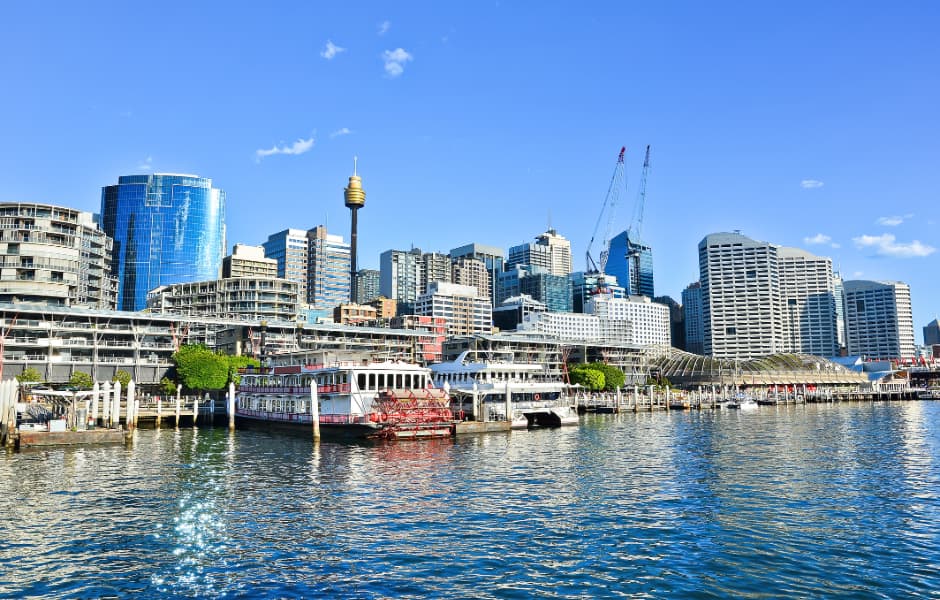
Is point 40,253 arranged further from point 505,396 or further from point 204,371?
point 505,396

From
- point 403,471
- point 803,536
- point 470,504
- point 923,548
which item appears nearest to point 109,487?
point 403,471

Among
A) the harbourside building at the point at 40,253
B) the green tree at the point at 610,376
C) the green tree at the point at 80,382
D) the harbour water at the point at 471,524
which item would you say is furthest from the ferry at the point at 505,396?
the harbourside building at the point at 40,253

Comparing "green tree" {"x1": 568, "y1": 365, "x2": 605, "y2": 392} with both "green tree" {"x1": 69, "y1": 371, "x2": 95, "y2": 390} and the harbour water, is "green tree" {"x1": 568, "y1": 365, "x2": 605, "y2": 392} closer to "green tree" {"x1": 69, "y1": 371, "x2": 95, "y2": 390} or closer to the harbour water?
the harbour water

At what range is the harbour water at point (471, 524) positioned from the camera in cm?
2509

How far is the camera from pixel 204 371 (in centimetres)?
11344

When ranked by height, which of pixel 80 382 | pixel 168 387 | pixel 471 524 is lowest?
pixel 471 524

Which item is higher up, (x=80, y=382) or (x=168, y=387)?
(x=80, y=382)

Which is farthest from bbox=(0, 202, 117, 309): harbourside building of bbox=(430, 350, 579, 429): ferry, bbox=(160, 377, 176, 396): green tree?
bbox=(430, 350, 579, 429): ferry

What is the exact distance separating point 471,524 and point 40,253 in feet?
541

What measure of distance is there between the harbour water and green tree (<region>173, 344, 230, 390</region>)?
53.5 metres

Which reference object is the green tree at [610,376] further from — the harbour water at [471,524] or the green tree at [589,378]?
the harbour water at [471,524]

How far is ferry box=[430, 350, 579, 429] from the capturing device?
82000 millimetres

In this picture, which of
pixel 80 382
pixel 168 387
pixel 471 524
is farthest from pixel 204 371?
pixel 471 524

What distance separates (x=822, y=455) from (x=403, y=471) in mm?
34792
